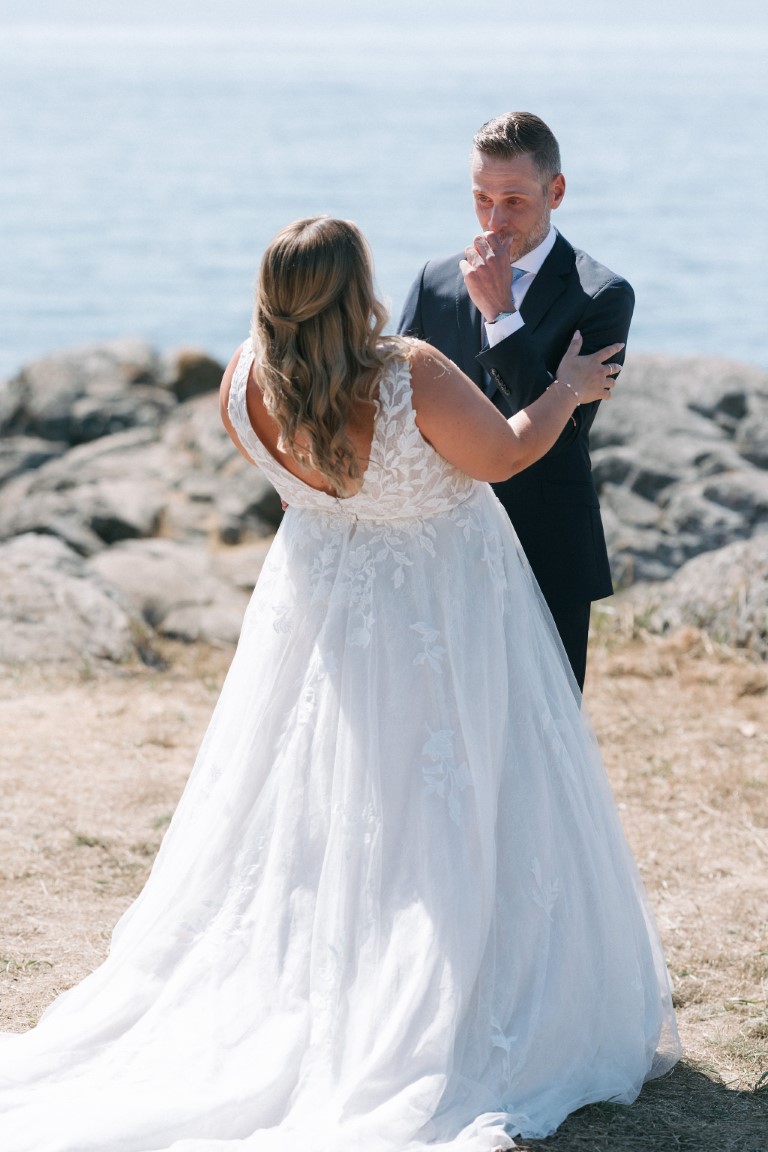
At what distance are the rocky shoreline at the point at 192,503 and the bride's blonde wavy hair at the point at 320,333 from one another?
4.68 m

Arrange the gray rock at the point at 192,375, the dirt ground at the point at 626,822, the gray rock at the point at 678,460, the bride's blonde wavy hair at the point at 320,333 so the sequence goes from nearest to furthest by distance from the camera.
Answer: the bride's blonde wavy hair at the point at 320,333
the dirt ground at the point at 626,822
the gray rock at the point at 678,460
the gray rock at the point at 192,375

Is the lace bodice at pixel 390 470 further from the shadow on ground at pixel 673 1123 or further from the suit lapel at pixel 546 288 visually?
the shadow on ground at pixel 673 1123

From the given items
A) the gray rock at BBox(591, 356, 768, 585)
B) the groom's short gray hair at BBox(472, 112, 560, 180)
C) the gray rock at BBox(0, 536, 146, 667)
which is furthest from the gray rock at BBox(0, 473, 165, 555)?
the groom's short gray hair at BBox(472, 112, 560, 180)

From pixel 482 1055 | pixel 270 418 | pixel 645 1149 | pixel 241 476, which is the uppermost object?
pixel 270 418

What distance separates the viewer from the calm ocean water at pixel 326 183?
100 feet

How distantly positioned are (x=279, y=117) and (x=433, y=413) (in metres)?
65.0

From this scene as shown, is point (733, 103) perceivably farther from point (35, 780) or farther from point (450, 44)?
point (450, 44)

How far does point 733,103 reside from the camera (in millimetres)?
69312

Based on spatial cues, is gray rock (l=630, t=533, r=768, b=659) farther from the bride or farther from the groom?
the bride

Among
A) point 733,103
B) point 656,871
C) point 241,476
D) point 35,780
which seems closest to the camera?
point 656,871

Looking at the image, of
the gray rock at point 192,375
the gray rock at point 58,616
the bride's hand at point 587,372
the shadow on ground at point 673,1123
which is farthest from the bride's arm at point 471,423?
the gray rock at point 192,375

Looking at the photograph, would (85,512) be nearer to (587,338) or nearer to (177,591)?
(177,591)

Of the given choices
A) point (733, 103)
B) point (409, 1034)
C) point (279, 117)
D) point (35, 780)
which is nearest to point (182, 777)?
point (35, 780)

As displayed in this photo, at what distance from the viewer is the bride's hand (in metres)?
3.40
